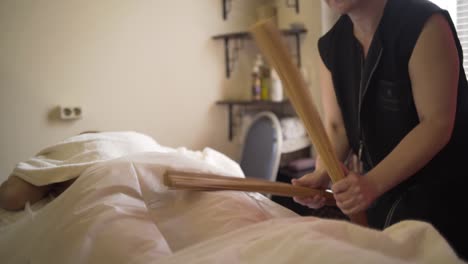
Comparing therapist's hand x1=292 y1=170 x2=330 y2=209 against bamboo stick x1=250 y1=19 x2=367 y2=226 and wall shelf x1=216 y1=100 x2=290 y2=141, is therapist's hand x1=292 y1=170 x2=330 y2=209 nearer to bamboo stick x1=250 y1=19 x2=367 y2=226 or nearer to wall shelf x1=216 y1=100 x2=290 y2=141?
bamboo stick x1=250 y1=19 x2=367 y2=226

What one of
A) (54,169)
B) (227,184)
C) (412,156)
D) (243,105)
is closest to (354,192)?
(412,156)

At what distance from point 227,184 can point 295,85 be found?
0.75 feet

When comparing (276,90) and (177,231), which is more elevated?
(276,90)

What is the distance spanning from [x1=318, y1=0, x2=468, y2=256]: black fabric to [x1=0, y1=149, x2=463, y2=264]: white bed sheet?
0.86 ft

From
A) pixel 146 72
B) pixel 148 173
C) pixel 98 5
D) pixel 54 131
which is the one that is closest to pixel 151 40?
pixel 146 72

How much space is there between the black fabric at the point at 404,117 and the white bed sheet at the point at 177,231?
0.26m

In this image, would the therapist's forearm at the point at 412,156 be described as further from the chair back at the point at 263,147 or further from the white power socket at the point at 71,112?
the white power socket at the point at 71,112

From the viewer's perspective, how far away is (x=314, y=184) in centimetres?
76

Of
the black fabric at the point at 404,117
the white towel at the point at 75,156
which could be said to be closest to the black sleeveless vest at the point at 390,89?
the black fabric at the point at 404,117

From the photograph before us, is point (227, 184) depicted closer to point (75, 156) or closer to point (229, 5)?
point (75, 156)

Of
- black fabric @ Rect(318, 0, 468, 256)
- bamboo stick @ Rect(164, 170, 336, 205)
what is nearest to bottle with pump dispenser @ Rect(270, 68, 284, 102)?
black fabric @ Rect(318, 0, 468, 256)

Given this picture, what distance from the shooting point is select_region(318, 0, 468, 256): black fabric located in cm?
68

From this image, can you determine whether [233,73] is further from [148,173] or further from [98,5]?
[148,173]

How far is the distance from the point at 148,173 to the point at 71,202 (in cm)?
15
